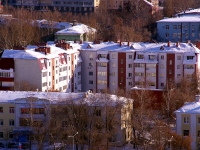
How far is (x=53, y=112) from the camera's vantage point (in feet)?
53.6

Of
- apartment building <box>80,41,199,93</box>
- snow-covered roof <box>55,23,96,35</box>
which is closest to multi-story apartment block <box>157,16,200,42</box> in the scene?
snow-covered roof <box>55,23,96,35</box>

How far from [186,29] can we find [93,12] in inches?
352

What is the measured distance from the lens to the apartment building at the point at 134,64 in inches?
866

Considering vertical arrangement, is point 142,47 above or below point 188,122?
above

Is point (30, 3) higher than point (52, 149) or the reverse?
higher

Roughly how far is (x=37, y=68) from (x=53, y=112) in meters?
4.46

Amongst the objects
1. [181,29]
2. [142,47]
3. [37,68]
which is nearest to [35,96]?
[37,68]

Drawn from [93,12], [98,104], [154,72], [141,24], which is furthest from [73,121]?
[93,12]

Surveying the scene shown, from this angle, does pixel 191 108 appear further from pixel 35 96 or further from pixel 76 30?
pixel 76 30

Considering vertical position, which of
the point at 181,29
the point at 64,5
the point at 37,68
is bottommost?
the point at 37,68

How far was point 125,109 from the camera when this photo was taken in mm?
16422

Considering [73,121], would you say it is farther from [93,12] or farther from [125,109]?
[93,12]

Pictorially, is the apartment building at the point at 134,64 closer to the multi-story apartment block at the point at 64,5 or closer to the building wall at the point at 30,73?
the building wall at the point at 30,73

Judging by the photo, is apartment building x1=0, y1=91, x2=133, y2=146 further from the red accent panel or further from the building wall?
the red accent panel
